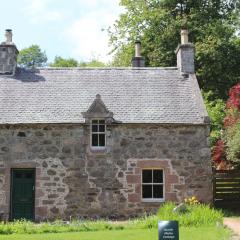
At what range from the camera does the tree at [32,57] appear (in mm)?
67625

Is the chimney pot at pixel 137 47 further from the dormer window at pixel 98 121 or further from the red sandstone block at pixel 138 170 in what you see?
the red sandstone block at pixel 138 170

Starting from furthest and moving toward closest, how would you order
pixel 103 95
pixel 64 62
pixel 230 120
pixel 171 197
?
pixel 64 62 < pixel 103 95 < pixel 230 120 < pixel 171 197

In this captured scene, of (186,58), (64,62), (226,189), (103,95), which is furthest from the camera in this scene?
(64,62)

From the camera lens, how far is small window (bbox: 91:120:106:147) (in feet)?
66.1

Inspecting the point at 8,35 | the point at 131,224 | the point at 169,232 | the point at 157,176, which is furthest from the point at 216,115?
the point at 169,232

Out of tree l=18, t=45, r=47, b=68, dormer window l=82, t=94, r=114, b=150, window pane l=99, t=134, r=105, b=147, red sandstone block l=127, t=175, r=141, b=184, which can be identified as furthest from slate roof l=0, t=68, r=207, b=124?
tree l=18, t=45, r=47, b=68

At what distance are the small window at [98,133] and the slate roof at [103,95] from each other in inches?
25.6

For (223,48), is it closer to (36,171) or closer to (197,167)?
(197,167)

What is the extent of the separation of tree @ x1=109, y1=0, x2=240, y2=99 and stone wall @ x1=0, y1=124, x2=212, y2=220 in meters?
13.7

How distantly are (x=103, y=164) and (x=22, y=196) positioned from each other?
11.8 ft

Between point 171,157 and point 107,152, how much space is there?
2.71m

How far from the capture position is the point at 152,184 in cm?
1994

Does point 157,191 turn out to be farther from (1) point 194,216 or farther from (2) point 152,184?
(1) point 194,216

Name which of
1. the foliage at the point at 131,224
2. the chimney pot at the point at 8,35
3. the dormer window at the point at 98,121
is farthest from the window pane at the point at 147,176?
the chimney pot at the point at 8,35
